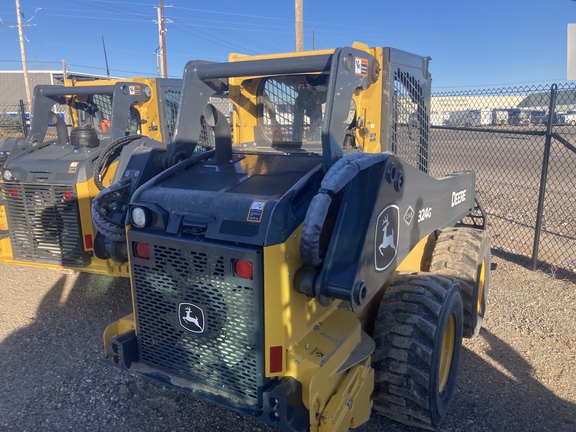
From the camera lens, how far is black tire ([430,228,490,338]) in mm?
4152

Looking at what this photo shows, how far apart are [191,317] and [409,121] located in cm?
256

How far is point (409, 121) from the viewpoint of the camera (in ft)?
13.9

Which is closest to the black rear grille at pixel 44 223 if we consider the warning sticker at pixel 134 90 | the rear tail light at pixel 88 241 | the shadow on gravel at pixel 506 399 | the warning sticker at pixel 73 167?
the rear tail light at pixel 88 241

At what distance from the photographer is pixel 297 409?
2.60 metres

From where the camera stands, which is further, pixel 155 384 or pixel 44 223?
pixel 44 223

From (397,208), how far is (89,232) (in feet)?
12.8

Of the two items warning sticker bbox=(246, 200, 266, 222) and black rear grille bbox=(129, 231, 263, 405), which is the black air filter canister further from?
warning sticker bbox=(246, 200, 266, 222)

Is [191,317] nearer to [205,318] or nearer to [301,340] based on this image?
[205,318]

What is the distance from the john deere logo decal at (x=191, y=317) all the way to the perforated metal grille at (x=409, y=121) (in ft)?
6.84

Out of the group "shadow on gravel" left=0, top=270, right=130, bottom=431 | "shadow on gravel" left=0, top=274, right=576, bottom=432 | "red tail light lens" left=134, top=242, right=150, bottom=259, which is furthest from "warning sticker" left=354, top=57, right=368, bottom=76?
"shadow on gravel" left=0, top=270, right=130, bottom=431

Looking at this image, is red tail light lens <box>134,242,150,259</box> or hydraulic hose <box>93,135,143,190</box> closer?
red tail light lens <box>134,242,150,259</box>

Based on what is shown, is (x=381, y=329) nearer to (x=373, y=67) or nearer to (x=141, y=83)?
(x=373, y=67)

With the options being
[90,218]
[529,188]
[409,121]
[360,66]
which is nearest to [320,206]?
[360,66]

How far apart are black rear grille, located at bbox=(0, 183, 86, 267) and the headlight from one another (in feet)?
9.74
